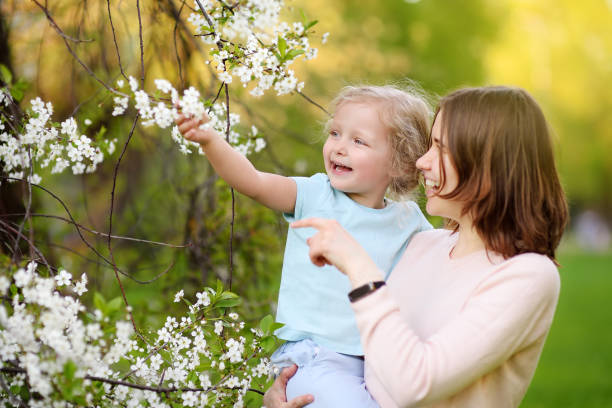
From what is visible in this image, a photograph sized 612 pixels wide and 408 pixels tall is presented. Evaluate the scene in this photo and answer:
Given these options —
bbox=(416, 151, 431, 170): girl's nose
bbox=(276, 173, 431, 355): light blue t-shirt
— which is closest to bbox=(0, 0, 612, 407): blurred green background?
bbox=(416, 151, 431, 170): girl's nose

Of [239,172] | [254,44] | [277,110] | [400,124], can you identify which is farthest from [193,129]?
[277,110]

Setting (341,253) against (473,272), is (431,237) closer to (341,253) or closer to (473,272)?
(473,272)

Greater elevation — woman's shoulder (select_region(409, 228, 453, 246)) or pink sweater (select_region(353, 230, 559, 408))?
woman's shoulder (select_region(409, 228, 453, 246))

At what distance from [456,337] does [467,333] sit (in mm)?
27

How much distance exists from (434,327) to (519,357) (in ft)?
0.72

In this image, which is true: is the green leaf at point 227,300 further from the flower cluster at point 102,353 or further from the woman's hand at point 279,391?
the woman's hand at point 279,391

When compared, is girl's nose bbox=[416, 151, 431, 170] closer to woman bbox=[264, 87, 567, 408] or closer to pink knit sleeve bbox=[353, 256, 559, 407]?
woman bbox=[264, 87, 567, 408]

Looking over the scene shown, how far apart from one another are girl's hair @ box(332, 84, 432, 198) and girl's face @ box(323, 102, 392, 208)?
26 millimetres

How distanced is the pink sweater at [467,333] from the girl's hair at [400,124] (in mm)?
517

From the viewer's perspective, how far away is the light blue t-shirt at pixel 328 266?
1.93 meters

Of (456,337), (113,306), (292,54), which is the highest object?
(292,54)

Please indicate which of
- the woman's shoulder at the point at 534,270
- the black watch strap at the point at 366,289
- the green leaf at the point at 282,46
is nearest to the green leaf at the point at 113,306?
the black watch strap at the point at 366,289

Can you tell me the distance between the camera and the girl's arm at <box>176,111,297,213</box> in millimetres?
1630

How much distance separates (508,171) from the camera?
5.35ft
